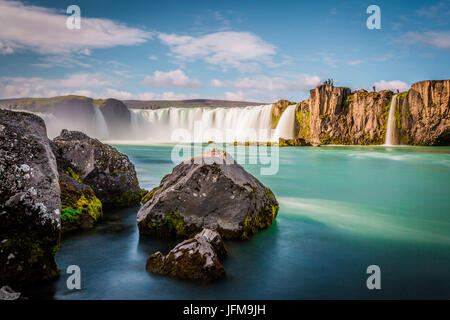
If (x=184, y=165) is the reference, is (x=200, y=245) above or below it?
→ below

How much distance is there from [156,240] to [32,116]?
3.25m

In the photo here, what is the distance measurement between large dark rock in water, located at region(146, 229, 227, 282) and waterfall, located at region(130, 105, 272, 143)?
6080cm

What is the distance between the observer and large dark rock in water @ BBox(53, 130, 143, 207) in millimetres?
9062

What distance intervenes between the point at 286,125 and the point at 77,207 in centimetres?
6185

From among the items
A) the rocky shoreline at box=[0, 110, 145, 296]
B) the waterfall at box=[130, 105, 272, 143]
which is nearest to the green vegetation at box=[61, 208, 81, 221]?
the rocky shoreline at box=[0, 110, 145, 296]

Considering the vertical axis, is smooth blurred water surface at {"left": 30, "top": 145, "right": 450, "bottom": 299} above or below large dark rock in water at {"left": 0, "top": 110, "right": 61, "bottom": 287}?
below

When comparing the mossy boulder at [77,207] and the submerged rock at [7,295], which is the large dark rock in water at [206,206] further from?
the submerged rock at [7,295]

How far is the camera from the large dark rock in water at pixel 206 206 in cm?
680

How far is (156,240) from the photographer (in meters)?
6.62

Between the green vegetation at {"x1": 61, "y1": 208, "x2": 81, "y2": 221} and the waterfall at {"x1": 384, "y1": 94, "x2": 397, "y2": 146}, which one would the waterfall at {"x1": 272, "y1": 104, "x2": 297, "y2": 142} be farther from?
the green vegetation at {"x1": 61, "y1": 208, "x2": 81, "y2": 221}

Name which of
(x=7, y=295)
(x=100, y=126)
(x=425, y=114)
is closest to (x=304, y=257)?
(x=7, y=295)

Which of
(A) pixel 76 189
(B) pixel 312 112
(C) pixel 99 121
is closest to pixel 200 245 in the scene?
(A) pixel 76 189

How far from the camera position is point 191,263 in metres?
4.79
